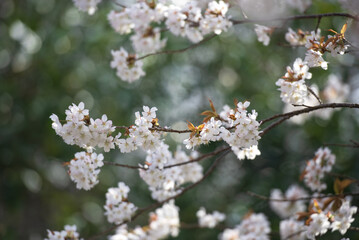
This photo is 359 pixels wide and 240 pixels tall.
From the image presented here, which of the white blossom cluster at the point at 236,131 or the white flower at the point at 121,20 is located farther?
the white flower at the point at 121,20

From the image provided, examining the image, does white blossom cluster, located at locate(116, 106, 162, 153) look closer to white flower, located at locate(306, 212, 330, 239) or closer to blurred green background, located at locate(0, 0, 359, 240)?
white flower, located at locate(306, 212, 330, 239)

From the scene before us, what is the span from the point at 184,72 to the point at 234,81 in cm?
64

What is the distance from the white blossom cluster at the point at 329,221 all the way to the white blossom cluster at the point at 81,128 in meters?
0.87

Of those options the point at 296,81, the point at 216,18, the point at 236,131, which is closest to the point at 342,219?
the point at 296,81

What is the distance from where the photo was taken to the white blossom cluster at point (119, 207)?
2.09 meters

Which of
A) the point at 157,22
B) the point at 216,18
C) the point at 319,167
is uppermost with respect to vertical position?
the point at 157,22

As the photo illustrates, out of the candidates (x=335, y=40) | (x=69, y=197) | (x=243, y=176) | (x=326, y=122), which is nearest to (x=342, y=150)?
(x=326, y=122)

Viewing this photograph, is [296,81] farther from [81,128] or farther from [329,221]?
[81,128]

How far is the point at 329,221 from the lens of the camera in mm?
1924

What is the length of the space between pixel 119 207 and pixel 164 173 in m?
0.26

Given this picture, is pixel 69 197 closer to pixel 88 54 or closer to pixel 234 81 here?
pixel 88 54

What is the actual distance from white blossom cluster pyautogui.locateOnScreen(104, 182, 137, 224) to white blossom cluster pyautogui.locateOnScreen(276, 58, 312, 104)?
2.80ft

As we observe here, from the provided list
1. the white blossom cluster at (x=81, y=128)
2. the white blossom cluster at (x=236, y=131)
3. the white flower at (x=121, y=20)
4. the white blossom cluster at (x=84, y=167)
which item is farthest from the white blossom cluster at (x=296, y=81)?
the white flower at (x=121, y=20)

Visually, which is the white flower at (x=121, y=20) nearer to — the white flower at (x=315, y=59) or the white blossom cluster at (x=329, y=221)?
the white flower at (x=315, y=59)
